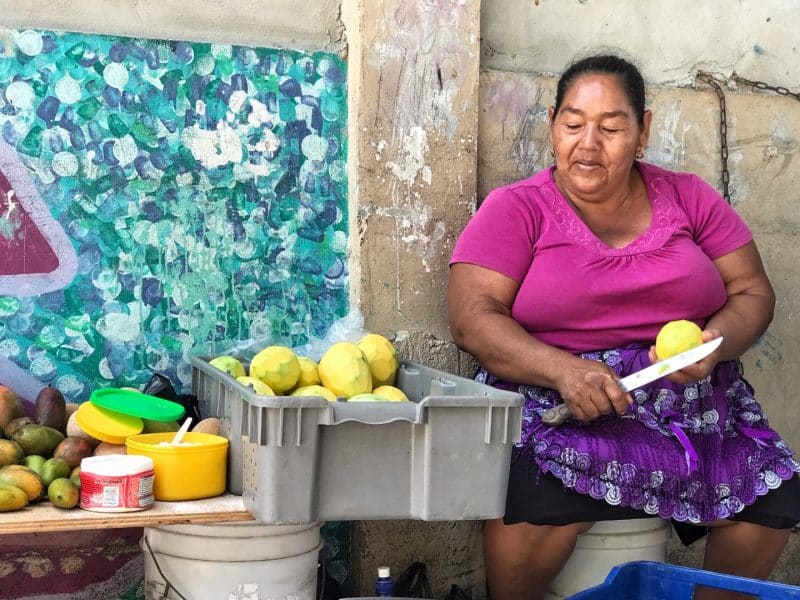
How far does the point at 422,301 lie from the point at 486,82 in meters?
0.79

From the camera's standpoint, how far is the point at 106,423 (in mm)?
2646

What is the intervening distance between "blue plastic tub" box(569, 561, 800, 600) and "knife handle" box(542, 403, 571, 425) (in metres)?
0.42

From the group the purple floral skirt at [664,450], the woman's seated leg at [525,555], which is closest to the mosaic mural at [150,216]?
the woman's seated leg at [525,555]

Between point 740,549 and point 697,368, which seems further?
point 740,549

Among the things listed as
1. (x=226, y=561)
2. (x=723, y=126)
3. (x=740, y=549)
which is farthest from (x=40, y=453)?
(x=723, y=126)

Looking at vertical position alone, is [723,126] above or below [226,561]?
above

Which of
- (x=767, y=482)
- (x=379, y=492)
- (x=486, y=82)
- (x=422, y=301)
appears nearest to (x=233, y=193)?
(x=422, y=301)

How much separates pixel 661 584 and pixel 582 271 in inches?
35.3

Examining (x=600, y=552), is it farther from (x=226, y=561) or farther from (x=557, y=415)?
(x=226, y=561)

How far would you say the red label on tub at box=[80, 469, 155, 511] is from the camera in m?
2.36

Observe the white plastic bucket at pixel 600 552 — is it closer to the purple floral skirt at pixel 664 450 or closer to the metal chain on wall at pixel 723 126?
the purple floral skirt at pixel 664 450

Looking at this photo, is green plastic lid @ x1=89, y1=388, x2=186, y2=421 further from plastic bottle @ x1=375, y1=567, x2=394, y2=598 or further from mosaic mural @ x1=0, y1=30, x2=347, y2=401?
plastic bottle @ x1=375, y1=567, x2=394, y2=598

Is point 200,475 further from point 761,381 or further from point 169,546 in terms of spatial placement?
point 761,381

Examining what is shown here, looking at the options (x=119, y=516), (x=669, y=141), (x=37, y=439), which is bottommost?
(x=119, y=516)
